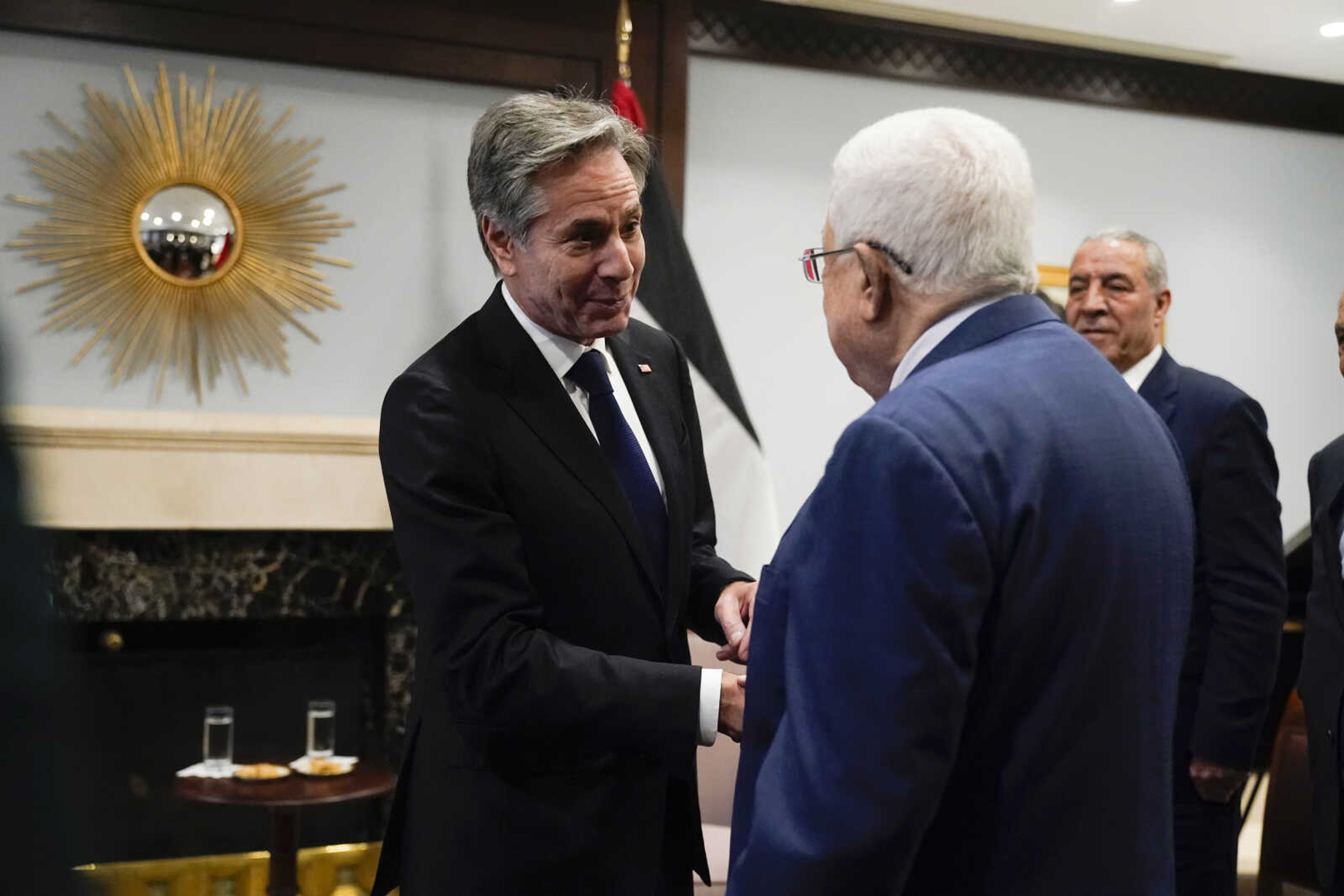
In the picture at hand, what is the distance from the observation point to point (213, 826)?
431cm

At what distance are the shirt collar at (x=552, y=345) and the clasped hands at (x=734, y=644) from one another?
14.1 inches

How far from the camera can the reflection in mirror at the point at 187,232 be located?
4.11 meters

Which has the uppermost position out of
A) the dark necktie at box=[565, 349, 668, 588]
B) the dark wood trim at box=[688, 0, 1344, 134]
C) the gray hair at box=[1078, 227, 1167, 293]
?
the dark wood trim at box=[688, 0, 1344, 134]

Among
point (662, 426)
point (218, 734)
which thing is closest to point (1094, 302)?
point (662, 426)

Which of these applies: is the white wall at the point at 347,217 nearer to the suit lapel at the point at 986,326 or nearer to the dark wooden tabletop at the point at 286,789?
the dark wooden tabletop at the point at 286,789

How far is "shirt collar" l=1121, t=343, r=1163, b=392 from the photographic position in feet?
9.44

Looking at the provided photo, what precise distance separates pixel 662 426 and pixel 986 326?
66 centimetres

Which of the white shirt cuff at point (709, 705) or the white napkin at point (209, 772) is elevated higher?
the white shirt cuff at point (709, 705)

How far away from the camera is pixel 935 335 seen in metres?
1.15

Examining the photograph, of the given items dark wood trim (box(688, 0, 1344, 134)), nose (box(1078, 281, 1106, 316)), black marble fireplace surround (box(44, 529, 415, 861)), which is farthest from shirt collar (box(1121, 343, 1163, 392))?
black marble fireplace surround (box(44, 529, 415, 861))

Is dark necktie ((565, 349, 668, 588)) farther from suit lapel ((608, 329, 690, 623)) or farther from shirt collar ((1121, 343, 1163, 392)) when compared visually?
shirt collar ((1121, 343, 1163, 392))

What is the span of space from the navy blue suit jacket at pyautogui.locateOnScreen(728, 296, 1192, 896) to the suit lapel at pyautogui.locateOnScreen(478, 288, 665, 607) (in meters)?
0.46

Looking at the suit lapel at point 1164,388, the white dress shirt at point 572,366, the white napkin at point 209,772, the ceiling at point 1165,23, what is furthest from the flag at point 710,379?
the white dress shirt at point 572,366

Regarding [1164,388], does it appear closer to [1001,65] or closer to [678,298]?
[678,298]
